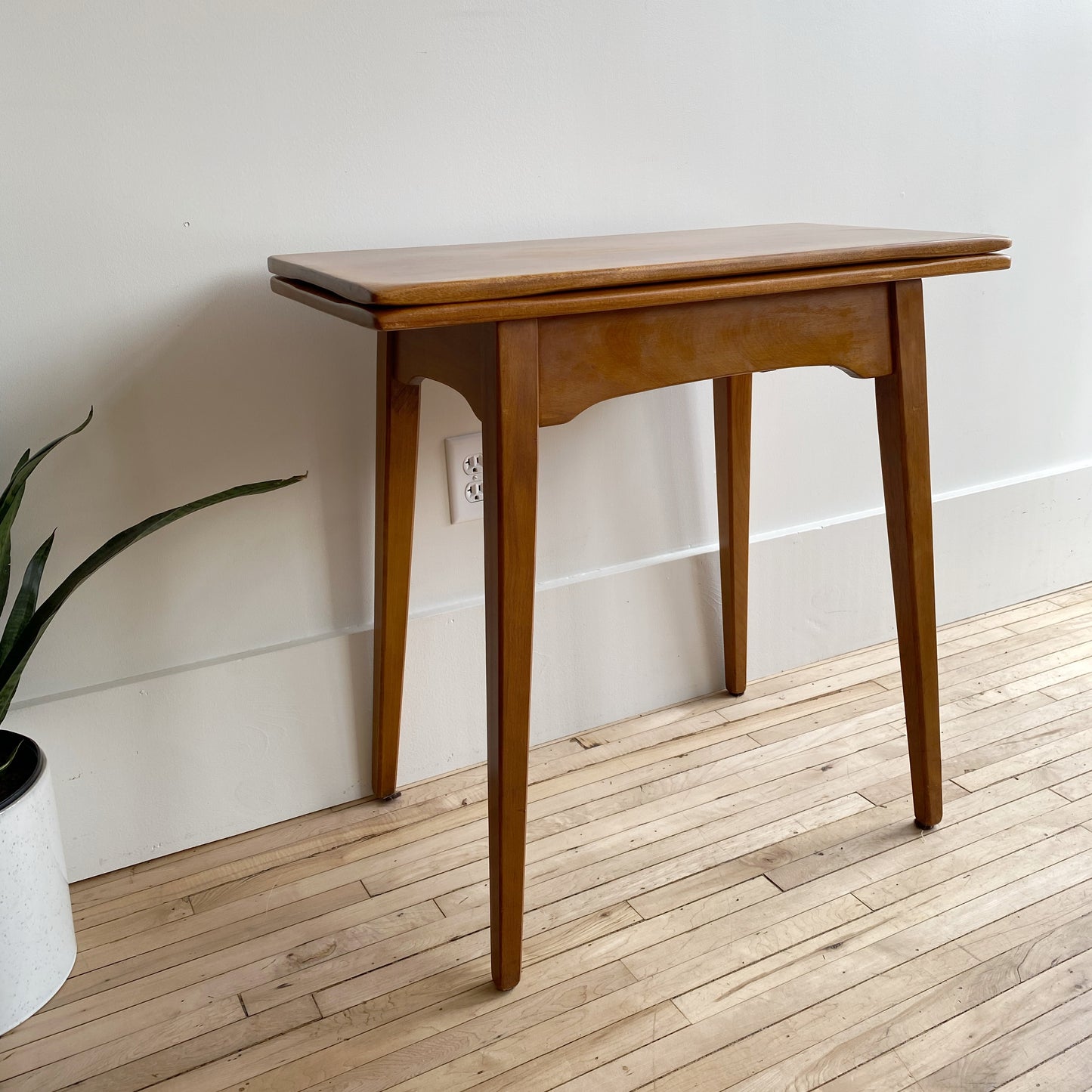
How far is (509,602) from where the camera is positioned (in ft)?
2.82

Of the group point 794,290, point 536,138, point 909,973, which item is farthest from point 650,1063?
point 536,138

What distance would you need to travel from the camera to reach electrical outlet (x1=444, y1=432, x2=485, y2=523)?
1.22m

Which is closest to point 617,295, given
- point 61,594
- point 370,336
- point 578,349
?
point 578,349

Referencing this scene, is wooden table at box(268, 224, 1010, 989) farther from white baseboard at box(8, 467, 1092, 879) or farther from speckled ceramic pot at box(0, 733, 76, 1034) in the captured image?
speckled ceramic pot at box(0, 733, 76, 1034)

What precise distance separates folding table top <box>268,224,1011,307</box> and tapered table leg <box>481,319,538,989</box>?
0.05 metres

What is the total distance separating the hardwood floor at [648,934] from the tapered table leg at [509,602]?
10cm

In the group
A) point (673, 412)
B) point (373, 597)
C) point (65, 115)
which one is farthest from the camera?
point (673, 412)

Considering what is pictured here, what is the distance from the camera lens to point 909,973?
0.94 meters

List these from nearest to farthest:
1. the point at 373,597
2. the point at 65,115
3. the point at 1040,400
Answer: the point at 65,115
the point at 373,597
the point at 1040,400

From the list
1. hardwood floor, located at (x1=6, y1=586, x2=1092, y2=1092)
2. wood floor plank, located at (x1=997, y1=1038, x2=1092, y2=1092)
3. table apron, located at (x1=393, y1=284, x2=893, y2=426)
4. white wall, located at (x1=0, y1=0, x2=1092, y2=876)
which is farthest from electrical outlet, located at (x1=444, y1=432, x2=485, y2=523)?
wood floor plank, located at (x1=997, y1=1038, x2=1092, y2=1092)

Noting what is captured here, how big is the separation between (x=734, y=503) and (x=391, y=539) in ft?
1.47

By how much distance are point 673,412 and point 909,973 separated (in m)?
0.70

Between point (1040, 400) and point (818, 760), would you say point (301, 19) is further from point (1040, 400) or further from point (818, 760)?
point (1040, 400)

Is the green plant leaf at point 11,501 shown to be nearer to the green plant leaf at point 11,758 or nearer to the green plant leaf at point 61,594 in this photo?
the green plant leaf at point 61,594
